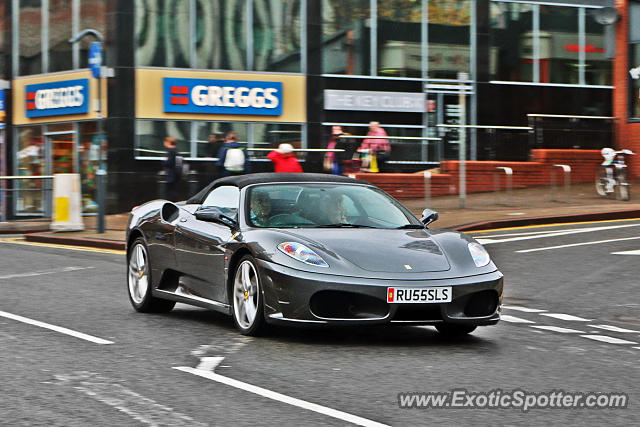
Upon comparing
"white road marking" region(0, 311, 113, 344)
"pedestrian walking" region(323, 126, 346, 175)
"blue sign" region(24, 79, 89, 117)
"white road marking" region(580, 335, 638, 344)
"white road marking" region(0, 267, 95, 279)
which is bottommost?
"white road marking" region(580, 335, 638, 344)

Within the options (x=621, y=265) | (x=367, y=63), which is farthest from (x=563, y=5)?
(x=621, y=265)

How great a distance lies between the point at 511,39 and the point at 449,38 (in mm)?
2187

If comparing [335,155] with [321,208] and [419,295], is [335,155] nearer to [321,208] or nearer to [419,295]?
[321,208]

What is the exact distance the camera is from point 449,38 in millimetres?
36781

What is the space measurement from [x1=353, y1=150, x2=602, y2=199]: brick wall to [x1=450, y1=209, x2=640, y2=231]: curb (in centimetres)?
592

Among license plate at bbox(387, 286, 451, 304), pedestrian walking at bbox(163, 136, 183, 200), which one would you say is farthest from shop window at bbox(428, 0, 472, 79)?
license plate at bbox(387, 286, 451, 304)

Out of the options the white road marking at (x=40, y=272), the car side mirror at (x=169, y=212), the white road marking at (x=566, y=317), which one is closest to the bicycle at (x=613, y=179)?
the white road marking at (x=40, y=272)

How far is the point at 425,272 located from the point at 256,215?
1616 millimetres

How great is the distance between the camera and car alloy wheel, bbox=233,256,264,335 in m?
8.59

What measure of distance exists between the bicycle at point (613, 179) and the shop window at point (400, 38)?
9.25m

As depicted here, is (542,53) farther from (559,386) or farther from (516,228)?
(559,386)

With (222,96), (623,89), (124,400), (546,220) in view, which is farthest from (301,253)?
(623,89)

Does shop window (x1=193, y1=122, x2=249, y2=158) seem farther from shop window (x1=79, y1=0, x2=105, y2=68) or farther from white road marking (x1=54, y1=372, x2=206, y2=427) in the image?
white road marking (x1=54, y1=372, x2=206, y2=427)

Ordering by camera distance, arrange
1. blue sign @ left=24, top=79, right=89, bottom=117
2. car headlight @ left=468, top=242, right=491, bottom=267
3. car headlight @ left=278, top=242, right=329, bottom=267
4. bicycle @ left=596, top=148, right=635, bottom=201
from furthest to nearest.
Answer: blue sign @ left=24, top=79, right=89, bottom=117 < bicycle @ left=596, top=148, right=635, bottom=201 < car headlight @ left=468, top=242, right=491, bottom=267 < car headlight @ left=278, top=242, right=329, bottom=267
